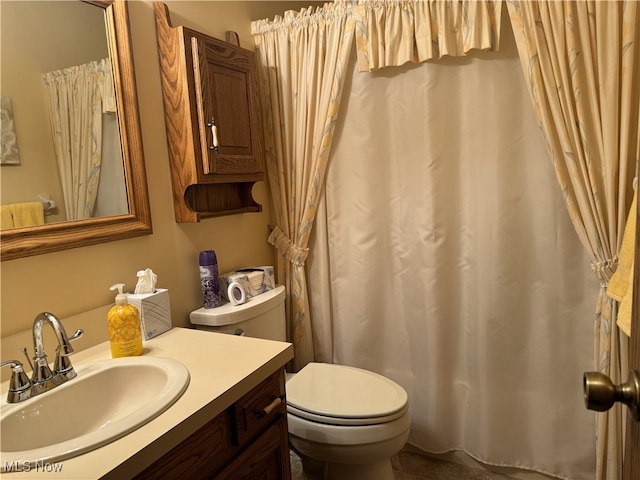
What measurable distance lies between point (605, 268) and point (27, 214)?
5.65ft

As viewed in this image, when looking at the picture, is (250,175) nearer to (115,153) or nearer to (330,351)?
(115,153)

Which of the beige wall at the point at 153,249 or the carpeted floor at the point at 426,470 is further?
the carpeted floor at the point at 426,470

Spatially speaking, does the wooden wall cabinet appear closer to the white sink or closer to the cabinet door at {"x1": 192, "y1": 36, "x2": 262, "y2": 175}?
the cabinet door at {"x1": 192, "y1": 36, "x2": 262, "y2": 175}

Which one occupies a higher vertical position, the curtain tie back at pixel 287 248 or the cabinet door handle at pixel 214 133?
the cabinet door handle at pixel 214 133

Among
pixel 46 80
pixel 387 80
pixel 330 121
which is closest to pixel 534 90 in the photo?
pixel 387 80

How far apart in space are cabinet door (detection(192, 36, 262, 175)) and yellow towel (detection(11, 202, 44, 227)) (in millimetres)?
527

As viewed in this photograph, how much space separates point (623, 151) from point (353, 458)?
1312 millimetres

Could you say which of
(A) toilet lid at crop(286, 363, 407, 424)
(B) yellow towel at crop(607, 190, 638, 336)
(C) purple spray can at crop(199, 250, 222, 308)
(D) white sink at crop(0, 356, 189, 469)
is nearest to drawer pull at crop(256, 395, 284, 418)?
(D) white sink at crop(0, 356, 189, 469)

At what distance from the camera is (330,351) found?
2047mm

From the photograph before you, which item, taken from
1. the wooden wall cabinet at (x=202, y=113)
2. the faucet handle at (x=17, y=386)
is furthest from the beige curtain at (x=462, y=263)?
the faucet handle at (x=17, y=386)

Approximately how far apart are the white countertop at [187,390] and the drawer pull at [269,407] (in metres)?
0.08

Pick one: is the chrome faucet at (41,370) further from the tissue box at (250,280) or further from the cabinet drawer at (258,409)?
the tissue box at (250,280)

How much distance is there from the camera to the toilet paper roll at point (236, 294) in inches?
62.9

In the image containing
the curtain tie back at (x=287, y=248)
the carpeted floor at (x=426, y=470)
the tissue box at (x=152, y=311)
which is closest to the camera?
the tissue box at (x=152, y=311)
